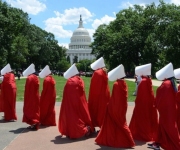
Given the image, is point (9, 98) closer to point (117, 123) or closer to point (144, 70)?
point (117, 123)

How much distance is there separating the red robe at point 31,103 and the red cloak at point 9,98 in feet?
5.66

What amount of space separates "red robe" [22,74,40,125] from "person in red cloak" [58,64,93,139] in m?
1.56

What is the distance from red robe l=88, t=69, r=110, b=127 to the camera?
1036 centimetres

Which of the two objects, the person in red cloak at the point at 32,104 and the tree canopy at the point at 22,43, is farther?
the tree canopy at the point at 22,43

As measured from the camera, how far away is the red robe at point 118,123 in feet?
28.5

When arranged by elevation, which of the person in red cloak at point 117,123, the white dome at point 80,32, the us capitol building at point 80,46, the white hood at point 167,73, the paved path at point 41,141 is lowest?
the paved path at point 41,141

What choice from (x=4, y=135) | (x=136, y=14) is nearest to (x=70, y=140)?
(x=4, y=135)

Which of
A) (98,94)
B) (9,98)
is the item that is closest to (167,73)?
(98,94)

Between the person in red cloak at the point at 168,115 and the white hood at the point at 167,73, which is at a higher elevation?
the white hood at the point at 167,73

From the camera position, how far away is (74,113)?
9.70 meters

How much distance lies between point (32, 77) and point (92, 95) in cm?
246

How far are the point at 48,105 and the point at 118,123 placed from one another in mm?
3828

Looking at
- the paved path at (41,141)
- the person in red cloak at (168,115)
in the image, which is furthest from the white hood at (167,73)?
the paved path at (41,141)

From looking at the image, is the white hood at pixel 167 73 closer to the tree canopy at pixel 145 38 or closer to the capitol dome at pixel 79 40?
the tree canopy at pixel 145 38
